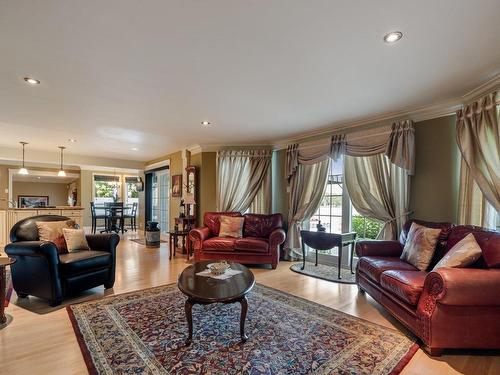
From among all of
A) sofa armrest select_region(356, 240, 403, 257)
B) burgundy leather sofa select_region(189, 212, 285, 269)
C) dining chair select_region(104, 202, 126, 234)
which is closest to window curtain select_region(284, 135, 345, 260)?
burgundy leather sofa select_region(189, 212, 285, 269)

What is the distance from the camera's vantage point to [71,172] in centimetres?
951

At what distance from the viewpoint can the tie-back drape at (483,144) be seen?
2582 millimetres

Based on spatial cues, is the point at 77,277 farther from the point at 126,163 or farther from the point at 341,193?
the point at 126,163

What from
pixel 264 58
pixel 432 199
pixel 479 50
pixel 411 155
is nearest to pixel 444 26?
pixel 479 50

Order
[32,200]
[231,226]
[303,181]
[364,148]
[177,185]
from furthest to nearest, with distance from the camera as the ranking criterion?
[32,200] < [177,185] < [303,181] < [231,226] < [364,148]

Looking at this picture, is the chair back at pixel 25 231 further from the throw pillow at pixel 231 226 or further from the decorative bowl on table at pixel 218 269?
the throw pillow at pixel 231 226

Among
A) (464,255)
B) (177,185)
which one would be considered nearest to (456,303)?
(464,255)

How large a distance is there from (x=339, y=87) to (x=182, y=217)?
4153 millimetres

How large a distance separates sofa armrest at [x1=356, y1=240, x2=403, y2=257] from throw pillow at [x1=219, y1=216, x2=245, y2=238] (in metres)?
2.21

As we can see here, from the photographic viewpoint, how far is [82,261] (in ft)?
9.81

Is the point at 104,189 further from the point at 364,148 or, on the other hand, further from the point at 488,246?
the point at 488,246

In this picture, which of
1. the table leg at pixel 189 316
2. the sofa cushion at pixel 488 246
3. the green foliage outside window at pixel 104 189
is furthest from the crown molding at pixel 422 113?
the green foliage outside window at pixel 104 189

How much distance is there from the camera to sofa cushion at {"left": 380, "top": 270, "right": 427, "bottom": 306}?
215cm

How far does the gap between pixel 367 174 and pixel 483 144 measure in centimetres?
152
